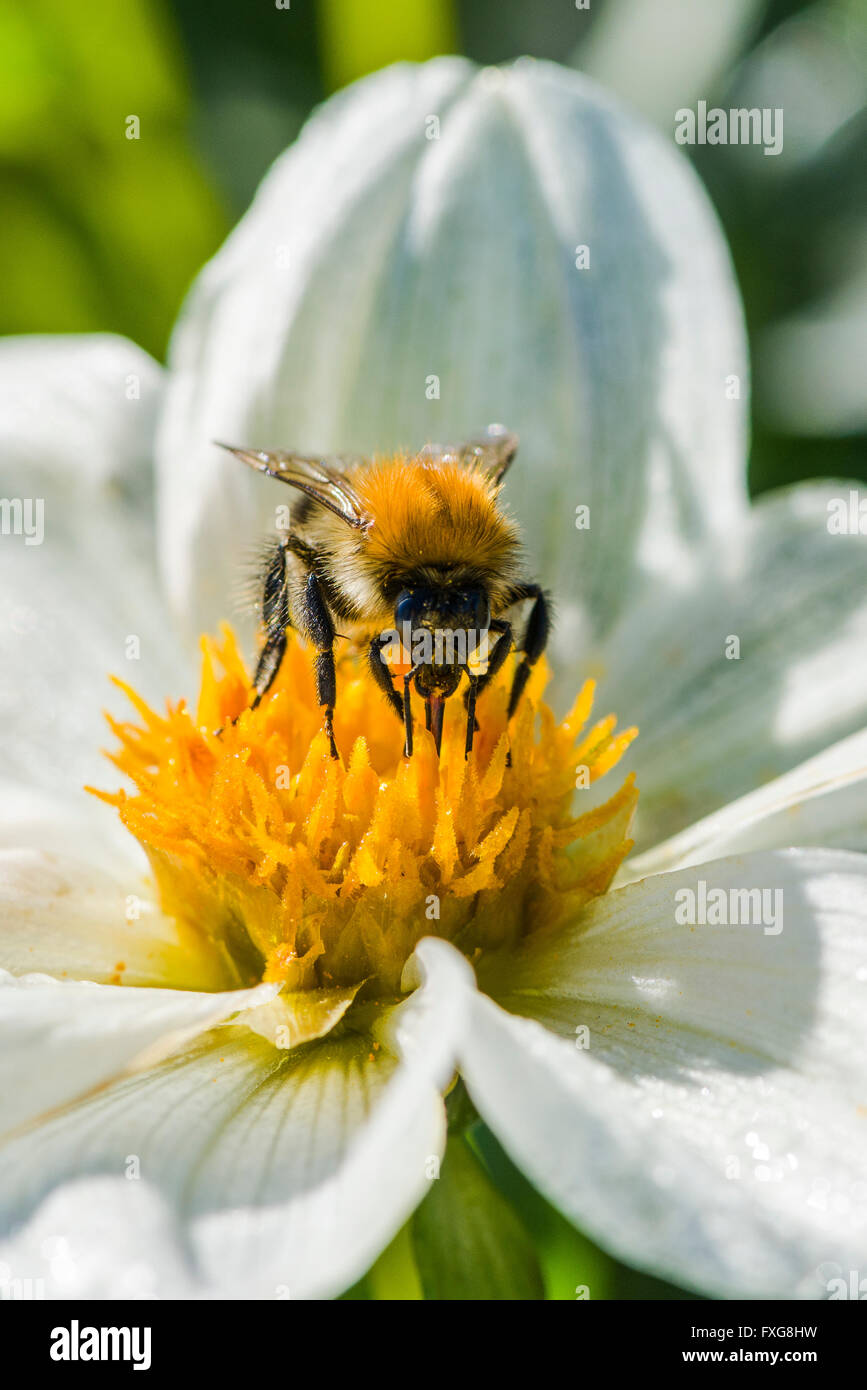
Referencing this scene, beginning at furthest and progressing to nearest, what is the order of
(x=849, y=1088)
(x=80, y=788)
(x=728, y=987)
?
(x=80, y=788) → (x=728, y=987) → (x=849, y=1088)

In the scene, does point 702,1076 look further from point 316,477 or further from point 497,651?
point 316,477

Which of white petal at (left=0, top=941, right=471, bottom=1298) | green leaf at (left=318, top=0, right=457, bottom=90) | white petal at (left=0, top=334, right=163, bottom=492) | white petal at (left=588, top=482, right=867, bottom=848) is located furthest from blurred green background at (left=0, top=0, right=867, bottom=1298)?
white petal at (left=0, top=941, right=471, bottom=1298)

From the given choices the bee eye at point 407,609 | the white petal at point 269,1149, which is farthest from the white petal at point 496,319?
the white petal at point 269,1149

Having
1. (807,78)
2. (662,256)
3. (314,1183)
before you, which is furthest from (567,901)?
(807,78)

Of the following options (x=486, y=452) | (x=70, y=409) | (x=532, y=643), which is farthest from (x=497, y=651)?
(x=70, y=409)

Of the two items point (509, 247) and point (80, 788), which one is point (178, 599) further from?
point (509, 247)

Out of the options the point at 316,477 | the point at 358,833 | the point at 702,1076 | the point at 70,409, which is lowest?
the point at 702,1076
